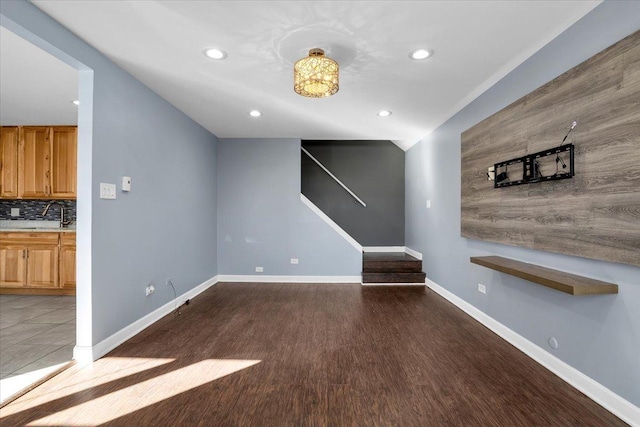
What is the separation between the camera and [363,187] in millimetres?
6629

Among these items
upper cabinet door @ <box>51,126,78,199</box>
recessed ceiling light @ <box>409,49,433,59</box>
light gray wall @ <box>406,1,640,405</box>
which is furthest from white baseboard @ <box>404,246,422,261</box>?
upper cabinet door @ <box>51,126,78,199</box>

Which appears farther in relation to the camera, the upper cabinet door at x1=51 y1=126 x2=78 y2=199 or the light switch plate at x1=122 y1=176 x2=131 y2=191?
the upper cabinet door at x1=51 y1=126 x2=78 y2=199

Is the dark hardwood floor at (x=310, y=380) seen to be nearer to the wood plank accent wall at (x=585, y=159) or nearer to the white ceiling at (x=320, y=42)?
the wood plank accent wall at (x=585, y=159)

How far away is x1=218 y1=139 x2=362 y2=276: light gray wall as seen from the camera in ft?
17.4

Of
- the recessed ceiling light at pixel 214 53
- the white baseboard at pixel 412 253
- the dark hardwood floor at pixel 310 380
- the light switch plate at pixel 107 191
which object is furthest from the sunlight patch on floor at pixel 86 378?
the white baseboard at pixel 412 253

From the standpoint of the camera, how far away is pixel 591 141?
6.41ft

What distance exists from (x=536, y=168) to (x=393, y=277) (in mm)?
3066

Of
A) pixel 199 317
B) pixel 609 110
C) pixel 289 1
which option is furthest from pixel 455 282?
pixel 289 1

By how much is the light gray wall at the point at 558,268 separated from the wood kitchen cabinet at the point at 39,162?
5.48 m

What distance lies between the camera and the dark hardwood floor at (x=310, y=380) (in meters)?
1.81

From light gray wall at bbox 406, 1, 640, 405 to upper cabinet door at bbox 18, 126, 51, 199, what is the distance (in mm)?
5842

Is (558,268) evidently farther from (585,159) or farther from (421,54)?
(421,54)

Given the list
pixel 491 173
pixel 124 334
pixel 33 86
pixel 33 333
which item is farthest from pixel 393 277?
pixel 33 86

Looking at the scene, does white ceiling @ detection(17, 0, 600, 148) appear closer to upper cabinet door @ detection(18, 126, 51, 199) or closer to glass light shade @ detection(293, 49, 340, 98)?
glass light shade @ detection(293, 49, 340, 98)
